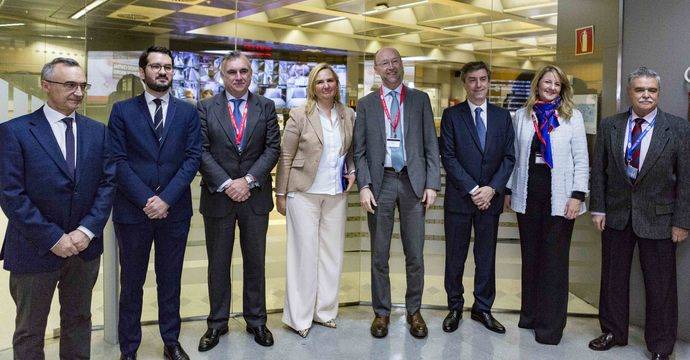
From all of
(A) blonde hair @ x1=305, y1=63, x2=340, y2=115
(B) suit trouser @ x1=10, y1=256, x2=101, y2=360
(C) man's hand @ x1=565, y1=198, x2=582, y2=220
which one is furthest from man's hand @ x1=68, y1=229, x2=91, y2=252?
(C) man's hand @ x1=565, y1=198, x2=582, y2=220

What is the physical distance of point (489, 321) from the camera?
4.02 meters

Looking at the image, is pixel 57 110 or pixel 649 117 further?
pixel 649 117

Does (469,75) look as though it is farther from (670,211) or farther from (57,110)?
(57,110)

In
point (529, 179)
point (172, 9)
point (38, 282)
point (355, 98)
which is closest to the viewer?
point (38, 282)

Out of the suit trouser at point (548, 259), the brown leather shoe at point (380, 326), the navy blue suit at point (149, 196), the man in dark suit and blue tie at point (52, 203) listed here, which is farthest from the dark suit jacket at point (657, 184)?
the man in dark suit and blue tie at point (52, 203)

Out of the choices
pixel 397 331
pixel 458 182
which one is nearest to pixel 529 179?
pixel 458 182

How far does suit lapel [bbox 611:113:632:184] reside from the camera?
3.52m

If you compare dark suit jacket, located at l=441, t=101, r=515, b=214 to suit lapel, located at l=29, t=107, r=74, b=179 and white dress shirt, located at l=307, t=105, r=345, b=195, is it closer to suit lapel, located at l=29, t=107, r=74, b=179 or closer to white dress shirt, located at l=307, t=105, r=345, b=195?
white dress shirt, located at l=307, t=105, r=345, b=195

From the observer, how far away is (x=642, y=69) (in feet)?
11.4

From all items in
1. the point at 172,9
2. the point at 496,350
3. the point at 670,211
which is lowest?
the point at 496,350

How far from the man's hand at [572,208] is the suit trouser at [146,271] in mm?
2396

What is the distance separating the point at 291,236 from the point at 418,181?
0.96 metres

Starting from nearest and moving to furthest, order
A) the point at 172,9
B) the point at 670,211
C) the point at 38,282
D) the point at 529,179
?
the point at 38,282 → the point at 670,211 → the point at 529,179 → the point at 172,9

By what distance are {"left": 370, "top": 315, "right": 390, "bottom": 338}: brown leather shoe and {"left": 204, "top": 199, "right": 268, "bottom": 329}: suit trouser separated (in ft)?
2.49
